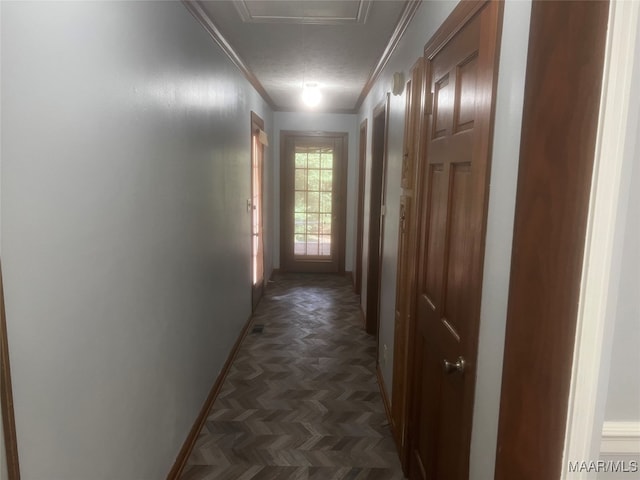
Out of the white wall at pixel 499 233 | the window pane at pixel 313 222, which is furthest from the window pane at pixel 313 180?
the white wall at pixel 499 233

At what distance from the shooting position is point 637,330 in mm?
940

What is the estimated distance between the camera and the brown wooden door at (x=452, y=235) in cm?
124

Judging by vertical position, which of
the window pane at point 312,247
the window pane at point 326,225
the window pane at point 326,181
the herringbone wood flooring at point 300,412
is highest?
the window pane at point 326,181

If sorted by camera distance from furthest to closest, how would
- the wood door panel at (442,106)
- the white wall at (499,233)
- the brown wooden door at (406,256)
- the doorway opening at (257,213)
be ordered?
the doorway opening at (257,213), the brown wooden door at (406,256), the wood door panel at (442,106), the white wall at (499,233)

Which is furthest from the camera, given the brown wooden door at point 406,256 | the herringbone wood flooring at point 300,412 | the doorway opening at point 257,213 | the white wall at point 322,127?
the white wall at point 322,127

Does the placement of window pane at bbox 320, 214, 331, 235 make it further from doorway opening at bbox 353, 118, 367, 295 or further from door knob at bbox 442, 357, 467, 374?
door knob at bbox 442, 357, 467, 374

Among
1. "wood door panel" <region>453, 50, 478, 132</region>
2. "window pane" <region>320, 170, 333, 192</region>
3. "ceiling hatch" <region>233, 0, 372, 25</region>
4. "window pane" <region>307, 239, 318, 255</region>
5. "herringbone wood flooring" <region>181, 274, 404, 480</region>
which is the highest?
"ceiling hatch" <region>233, 0, 372, 25</region>

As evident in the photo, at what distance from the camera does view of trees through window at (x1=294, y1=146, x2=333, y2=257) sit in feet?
20.5

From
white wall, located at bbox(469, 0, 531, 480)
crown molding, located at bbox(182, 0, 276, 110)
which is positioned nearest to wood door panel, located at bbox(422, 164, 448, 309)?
white wall, located at bbox(469, 0, 531, 480)

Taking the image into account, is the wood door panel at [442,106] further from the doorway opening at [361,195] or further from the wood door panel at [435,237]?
the doorway opening at [361,195]

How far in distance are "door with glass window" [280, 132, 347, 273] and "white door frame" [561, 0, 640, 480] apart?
5593 mm

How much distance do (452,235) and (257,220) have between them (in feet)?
11.6

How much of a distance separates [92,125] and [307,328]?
3.27 meters

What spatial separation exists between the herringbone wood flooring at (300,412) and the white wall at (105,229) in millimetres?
290
